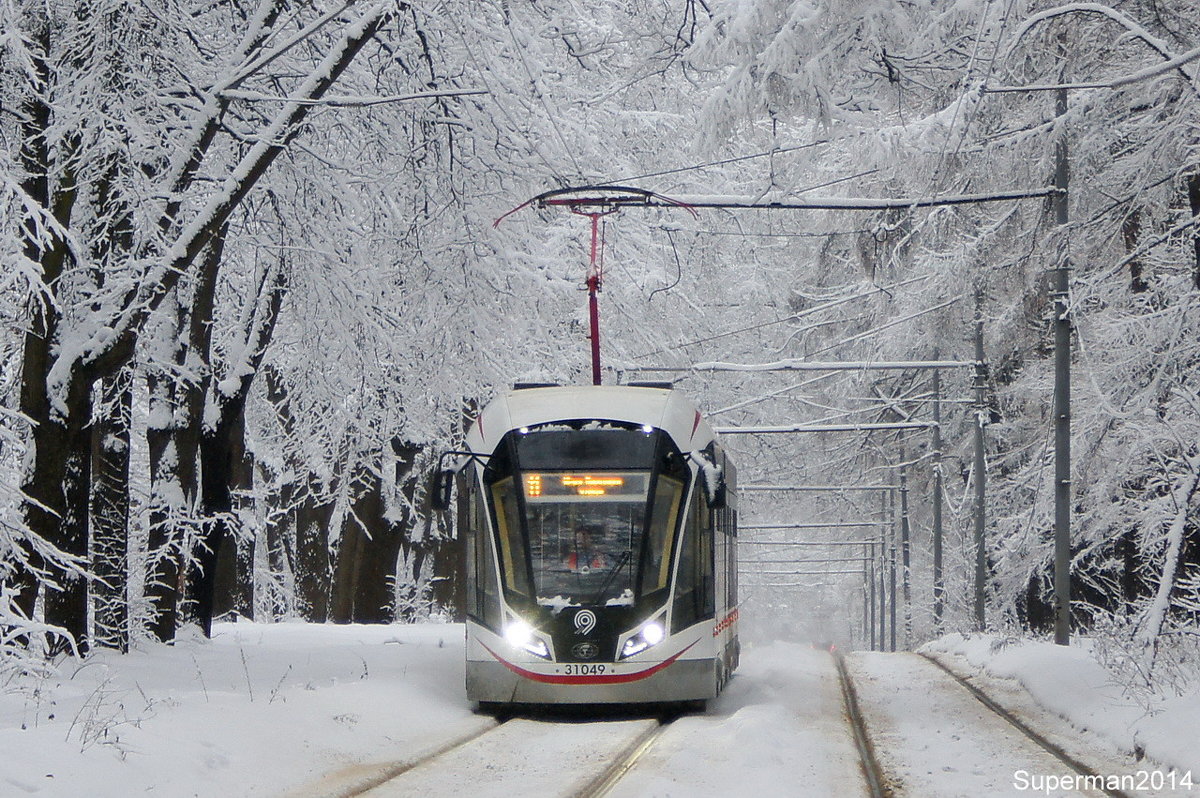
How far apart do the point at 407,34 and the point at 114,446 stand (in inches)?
180

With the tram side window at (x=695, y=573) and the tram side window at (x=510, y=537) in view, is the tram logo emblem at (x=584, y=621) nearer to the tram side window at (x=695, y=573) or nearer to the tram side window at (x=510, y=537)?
the tram side window at (x=510, y=537)

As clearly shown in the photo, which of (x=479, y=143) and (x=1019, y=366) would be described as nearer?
(x=479, y=143)

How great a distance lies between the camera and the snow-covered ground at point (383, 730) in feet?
27.8

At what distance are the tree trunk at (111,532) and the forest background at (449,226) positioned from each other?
4cm

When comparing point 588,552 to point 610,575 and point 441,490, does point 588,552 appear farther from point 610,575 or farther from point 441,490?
point 441,490

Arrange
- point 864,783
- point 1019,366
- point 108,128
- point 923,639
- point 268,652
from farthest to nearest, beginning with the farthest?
1. point 923,639
2. point 1019,366
3. point 268,652
4. point 108,128
5. point 864,783

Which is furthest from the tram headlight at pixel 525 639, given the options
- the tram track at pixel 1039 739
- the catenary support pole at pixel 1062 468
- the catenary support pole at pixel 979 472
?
the catenary support pole at pixel 979 472

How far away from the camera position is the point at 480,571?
1384 centimetres

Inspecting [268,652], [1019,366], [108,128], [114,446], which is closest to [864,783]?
[108,128]

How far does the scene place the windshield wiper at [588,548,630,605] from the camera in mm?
13312

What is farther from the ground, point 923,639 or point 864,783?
point 864,783

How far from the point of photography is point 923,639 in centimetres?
4416

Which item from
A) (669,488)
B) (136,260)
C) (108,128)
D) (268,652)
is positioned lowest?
(268,652)

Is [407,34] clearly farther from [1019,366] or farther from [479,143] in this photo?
[1019,366]
